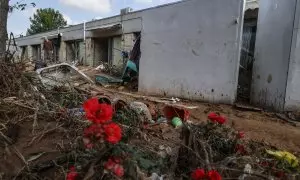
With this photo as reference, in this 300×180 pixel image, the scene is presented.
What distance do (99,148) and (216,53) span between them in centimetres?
550

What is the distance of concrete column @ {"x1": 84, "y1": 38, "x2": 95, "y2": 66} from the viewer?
49.7ft

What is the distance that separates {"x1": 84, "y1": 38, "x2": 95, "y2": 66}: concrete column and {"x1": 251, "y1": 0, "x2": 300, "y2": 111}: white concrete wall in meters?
10.3

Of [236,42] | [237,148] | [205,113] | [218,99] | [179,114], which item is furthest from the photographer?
[218,99]

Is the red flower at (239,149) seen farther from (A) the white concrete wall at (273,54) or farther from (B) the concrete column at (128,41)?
(B) the concrete column at (128,41)

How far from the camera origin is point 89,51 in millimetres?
15383

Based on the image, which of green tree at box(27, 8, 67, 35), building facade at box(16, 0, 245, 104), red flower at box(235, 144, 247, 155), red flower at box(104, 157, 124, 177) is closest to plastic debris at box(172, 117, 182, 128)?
red flower at box(235, 144, 247, 155)

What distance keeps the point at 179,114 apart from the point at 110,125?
2806 mm

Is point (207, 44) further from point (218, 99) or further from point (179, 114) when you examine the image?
point (179, 114)

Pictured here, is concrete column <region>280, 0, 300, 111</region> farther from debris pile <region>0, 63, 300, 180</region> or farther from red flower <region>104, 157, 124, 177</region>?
red flower <region>104, 157, 124, 177</region>

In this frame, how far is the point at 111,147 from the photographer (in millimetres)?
1591

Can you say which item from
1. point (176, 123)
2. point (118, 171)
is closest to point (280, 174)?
point (118, 171)

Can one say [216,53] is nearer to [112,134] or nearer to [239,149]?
[239,149]

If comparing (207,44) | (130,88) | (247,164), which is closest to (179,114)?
(247,164)

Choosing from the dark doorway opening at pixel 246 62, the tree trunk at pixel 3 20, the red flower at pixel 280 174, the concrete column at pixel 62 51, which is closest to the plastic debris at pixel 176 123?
the red flower at pixel 280 174
